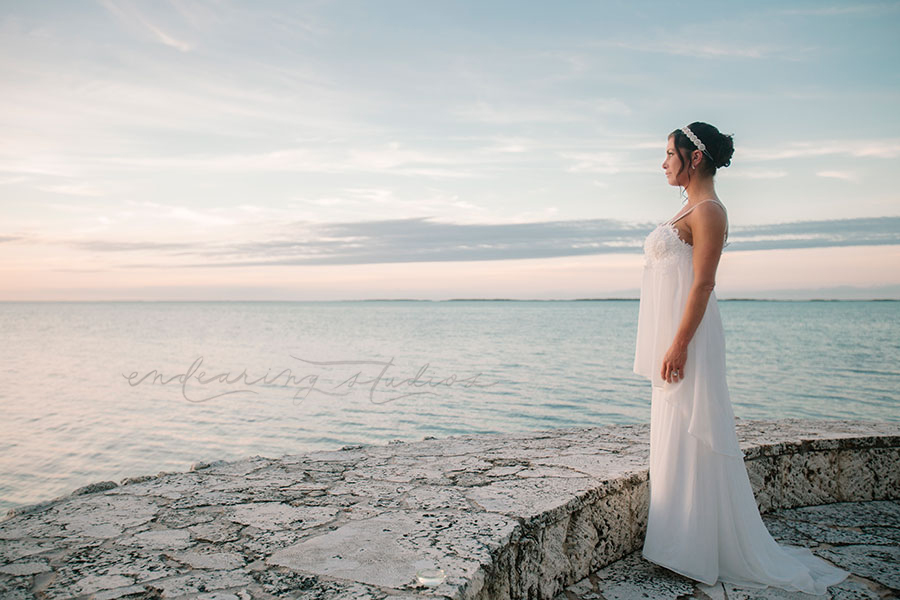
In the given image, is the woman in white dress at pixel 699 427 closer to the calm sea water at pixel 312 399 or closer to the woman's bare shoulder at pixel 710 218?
the woman's bare shoulder at pixel 710 218

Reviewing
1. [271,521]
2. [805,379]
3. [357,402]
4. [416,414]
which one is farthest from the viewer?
[805,379]

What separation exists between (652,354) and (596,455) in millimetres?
1034

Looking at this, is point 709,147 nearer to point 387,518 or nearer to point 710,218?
point 710,218

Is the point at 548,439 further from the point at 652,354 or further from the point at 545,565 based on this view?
the point at 545,565

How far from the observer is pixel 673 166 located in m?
3.08

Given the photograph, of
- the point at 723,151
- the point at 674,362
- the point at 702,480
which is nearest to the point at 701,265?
the point at 674,362

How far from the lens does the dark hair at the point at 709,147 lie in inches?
117

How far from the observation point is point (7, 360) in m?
27.9

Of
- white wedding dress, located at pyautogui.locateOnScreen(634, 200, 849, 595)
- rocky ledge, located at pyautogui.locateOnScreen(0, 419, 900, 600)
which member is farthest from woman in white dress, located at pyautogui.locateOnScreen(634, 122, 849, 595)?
rocky ledge, located at pyautogui.locateOnScreen(0, 419, 900, 600)

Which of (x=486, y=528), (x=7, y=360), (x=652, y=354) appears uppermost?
(x=652, y=354)

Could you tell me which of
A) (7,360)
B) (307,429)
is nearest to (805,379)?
(307,429)

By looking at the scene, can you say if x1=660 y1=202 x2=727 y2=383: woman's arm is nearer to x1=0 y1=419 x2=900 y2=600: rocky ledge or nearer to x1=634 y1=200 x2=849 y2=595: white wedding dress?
x1=634 y1=200 x2=849 y2=595: white wedding dress

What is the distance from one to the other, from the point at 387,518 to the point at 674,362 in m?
1.59

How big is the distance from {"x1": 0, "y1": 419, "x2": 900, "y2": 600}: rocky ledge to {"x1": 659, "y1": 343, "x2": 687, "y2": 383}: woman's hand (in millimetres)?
657
